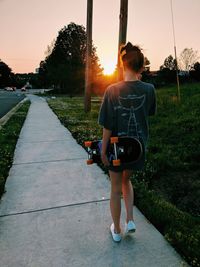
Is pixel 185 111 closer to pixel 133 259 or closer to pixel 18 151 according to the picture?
pixel 18 151

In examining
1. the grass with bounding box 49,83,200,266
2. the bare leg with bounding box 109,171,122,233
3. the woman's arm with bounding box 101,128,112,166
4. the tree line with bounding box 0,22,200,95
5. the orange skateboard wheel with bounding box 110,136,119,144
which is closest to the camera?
the orange skateboard wheel with bounding box 110,136,119,144

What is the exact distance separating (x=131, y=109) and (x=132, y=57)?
18.8 inches

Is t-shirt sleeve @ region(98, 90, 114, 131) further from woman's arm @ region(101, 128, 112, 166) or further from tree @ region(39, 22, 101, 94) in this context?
tree @ region(39, 22, 101, 94)

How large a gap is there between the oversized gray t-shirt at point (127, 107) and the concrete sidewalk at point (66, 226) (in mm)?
1136

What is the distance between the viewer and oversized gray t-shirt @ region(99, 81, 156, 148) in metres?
2.57

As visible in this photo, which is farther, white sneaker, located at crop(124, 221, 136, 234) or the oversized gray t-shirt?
white sneaker, located at crop(124, 221, 136, 234)

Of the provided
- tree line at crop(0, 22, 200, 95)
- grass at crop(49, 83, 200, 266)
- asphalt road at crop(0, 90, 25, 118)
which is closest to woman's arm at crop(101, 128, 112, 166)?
grass at crop(49, 83, 200, 266)

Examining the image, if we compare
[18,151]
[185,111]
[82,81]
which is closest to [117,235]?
[18,151]

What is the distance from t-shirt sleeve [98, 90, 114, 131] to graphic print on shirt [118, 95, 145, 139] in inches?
3.6

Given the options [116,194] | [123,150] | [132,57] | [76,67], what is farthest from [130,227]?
[76,67]

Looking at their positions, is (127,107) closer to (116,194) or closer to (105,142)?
(105,142)

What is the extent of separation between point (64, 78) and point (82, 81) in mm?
4880

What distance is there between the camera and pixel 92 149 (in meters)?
2.88

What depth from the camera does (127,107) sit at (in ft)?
8.58
